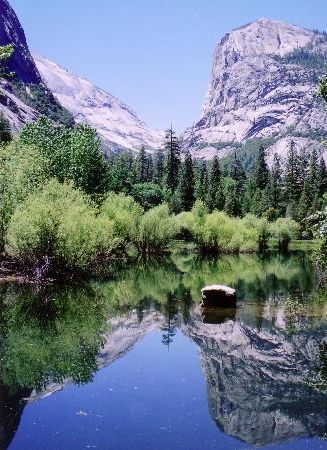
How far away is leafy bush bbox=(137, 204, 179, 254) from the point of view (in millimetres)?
58969

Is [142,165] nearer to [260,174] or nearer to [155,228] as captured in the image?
[260,174]

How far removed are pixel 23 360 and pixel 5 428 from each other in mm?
5026

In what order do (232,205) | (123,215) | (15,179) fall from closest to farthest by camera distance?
(15,179) < (123,215) < (232,205)

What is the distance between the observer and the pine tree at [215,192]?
343 feet

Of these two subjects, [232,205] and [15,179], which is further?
[232,205]

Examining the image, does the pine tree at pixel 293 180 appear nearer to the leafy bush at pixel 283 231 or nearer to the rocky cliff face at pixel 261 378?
the leafy bush at pixel 283 231

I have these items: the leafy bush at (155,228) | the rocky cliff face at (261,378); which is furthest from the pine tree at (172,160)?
the rocky cliff face at (261,378)

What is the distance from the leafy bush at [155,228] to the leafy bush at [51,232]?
2213 centimetres

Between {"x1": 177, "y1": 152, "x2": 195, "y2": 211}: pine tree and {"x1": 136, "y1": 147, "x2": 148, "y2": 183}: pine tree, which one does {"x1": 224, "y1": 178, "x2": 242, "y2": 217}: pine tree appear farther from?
{"x1": 136, "y1": 147, "x2": 148, "y2": 183}: pine tree

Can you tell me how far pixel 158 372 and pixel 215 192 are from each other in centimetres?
9306

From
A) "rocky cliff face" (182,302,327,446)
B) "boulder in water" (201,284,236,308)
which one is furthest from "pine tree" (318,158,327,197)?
"rocky cliff face" (182,302,327,446)

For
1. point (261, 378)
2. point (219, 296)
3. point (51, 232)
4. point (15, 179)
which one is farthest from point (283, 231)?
point (261, 378)

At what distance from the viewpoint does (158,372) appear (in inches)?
716

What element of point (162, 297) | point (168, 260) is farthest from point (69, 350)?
point (168, 260)
